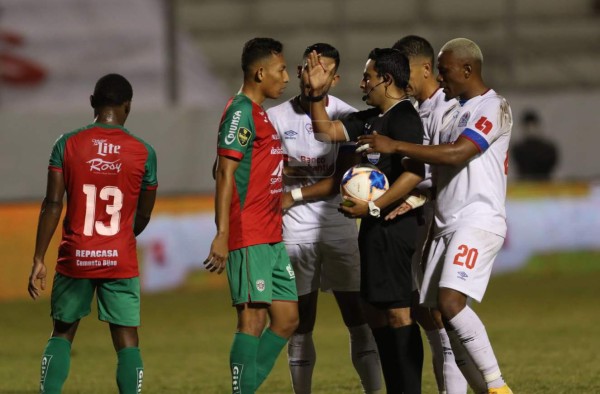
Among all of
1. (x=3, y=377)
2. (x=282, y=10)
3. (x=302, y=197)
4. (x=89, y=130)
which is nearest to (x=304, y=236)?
(x=302, y=197)

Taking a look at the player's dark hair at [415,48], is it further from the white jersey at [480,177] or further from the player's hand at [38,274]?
the player's hand at [38,274]

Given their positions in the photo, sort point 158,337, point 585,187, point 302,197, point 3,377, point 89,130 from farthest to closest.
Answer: point 585,187, point 158,337, point 3,377, point 302,197, point 89,130

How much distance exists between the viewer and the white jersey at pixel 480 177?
6.24 metres

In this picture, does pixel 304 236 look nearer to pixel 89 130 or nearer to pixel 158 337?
pixel 89 130

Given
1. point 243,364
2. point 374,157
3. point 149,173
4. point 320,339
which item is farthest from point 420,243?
point 320,339

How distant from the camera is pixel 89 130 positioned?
20.2ft

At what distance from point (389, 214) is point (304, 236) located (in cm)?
80

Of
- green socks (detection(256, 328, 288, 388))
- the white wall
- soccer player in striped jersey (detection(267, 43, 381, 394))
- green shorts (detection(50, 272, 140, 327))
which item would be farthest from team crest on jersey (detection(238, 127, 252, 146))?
the white wall

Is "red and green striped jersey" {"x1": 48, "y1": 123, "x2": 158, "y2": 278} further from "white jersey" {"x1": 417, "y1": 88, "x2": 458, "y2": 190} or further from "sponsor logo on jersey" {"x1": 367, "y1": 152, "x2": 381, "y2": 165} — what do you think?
"white jersey" {"x1": 417, "y1": 88, "x2": 458, "y2": 190}

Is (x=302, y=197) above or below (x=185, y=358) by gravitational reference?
above

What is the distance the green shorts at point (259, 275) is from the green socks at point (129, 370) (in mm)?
572

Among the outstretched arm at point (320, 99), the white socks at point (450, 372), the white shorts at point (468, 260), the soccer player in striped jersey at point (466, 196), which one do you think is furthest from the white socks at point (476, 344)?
the outstretched arm at point (320, 99)

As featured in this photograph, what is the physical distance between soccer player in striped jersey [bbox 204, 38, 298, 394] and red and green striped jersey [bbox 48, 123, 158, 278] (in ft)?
1.58

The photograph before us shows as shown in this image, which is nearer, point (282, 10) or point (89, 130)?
point (89, 130)
